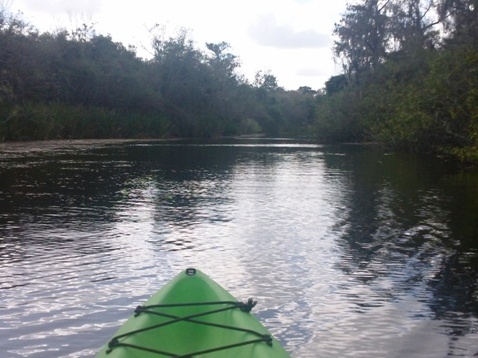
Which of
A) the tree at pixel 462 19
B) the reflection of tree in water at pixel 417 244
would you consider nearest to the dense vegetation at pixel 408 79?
the tree at pixel 462 19

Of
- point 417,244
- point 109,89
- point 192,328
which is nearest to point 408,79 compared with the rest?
point 109,89

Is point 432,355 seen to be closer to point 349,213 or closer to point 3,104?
point 349,213

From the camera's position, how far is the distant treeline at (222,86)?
2561 cm

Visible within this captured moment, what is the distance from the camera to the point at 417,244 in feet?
29.1

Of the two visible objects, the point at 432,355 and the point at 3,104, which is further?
the point at 3,104

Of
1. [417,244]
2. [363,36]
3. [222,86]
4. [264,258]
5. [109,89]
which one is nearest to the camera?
[264,258]

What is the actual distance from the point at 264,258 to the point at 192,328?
3870mm

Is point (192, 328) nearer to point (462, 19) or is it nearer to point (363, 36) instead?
point (462, 19)

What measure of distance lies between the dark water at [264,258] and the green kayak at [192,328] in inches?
38.6

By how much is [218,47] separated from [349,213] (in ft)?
240

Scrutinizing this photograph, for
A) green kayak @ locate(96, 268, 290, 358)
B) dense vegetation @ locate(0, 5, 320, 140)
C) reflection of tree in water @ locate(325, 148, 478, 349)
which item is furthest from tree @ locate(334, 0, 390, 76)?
green kayak @ locate(96, 268, 290, 358)

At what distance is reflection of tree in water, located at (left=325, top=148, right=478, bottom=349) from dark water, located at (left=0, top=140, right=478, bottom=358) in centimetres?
2

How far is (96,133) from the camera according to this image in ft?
149

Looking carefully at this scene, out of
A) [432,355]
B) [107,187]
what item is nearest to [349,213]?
[107,187]
